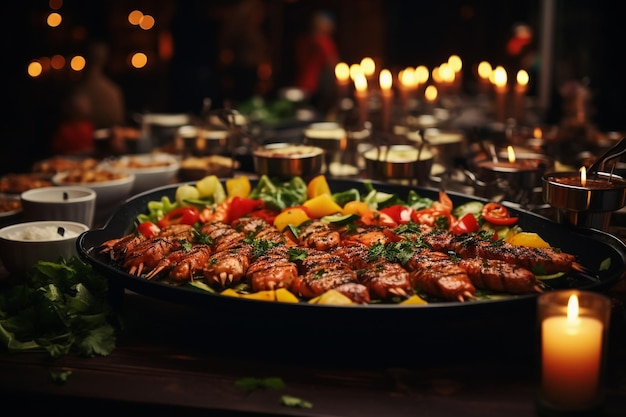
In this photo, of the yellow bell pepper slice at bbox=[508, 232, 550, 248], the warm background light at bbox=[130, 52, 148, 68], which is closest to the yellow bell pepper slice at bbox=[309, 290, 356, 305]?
the yellow bell pepper slice at bbox=[508, 232, 550, 248]

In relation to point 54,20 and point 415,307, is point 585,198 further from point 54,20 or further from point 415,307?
point 54,20

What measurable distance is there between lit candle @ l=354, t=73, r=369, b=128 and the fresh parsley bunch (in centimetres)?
288

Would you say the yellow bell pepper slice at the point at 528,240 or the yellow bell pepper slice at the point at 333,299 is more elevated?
the yellow bell pepper slice at the point at 528,240

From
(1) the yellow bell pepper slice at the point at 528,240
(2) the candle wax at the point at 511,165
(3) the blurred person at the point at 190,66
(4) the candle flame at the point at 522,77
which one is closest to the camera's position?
(1) the yellow bell pepper slice at the point at 528,240

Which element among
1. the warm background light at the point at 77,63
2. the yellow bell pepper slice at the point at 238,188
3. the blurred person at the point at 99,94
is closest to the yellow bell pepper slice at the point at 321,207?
the yellow bell pepper slice at the point at 238,188

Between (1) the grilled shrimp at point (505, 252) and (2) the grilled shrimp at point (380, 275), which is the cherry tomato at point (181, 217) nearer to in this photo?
(2) the grilled shrimp at point (380, 275)

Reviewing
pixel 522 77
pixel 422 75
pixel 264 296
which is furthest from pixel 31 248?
pixel 422 75

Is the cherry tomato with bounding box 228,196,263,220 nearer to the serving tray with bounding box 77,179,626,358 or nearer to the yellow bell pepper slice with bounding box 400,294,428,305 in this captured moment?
the serving tray with bounding box 77,179,626,358

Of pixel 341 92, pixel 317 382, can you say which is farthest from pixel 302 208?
pixel 341 92

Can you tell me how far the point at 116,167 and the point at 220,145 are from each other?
733 mm

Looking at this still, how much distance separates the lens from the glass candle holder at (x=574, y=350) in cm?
171

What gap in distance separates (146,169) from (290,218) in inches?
65.2

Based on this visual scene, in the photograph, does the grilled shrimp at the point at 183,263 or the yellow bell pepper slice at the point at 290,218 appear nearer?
the grilled shrimp at the point at 183,263

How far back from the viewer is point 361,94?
16.7ft
